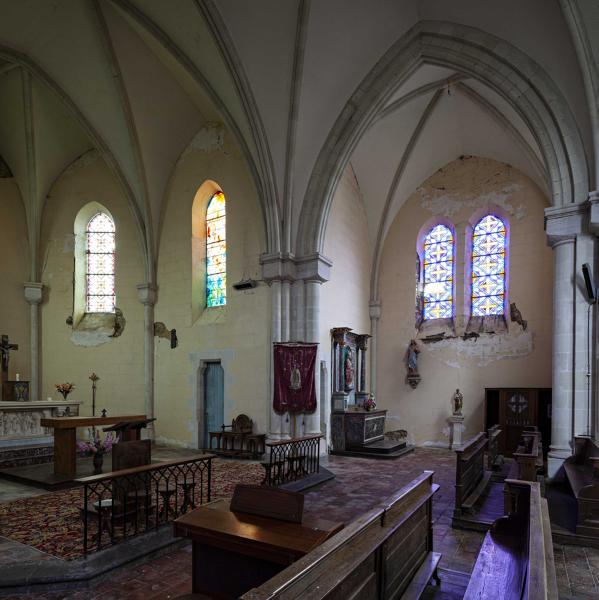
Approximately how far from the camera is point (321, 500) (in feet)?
24.5

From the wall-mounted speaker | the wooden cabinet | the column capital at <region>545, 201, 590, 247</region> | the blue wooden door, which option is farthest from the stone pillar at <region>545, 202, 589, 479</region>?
the blue wooden door

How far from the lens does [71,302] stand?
48.2ft

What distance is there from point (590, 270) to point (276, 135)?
6.85 meters

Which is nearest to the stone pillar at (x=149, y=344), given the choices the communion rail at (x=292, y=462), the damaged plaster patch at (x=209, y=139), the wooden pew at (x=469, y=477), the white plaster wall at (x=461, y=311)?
the damaged plaster patch at (x=209, y=139)

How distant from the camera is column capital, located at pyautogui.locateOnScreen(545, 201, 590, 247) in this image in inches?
327

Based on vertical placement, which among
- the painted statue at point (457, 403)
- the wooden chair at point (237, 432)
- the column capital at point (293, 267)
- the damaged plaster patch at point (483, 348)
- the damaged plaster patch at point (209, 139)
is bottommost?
the wooden chair at point (237, 432)

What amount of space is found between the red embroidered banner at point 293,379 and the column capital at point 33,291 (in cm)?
833

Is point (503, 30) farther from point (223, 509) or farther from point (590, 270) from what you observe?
point (223, 509)

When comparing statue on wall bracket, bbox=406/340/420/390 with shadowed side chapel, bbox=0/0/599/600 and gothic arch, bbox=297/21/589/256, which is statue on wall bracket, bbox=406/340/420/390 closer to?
shadowed side chapel, bbox=0/0/599/600

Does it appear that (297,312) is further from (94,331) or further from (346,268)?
(94,331)

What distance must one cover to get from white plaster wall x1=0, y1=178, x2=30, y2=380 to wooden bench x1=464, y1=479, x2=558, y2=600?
46.4 ft

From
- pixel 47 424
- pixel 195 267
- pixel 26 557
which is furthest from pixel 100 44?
pixel 26 557

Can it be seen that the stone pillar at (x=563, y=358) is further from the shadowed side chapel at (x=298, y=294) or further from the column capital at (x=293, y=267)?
the column capital at (x=293, y=267)

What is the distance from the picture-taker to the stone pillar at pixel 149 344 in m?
13.8
